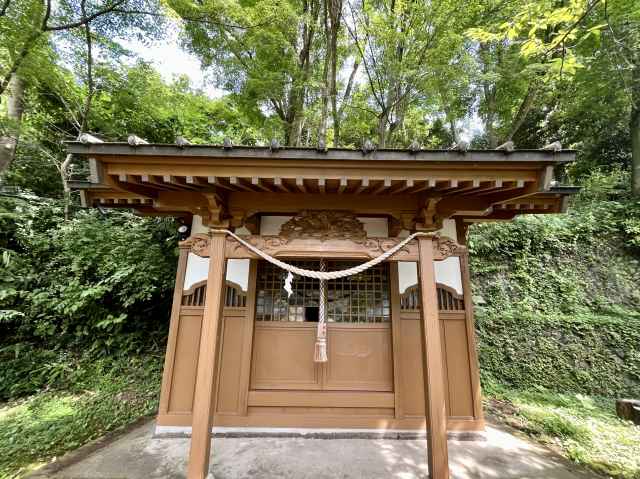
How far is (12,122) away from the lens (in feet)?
17.8

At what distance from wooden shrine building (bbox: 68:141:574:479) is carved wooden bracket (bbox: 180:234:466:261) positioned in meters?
0.01

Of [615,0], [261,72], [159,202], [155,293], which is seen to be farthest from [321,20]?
[155,293]

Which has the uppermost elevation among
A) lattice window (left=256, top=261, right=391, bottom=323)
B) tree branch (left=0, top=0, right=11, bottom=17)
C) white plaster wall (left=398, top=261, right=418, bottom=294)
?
tree branch (left=0, top=0, right=11, bottom=17)

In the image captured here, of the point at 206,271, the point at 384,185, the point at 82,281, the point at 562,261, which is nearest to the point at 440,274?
the point at 384,185

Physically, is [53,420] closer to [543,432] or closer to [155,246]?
[155,246]

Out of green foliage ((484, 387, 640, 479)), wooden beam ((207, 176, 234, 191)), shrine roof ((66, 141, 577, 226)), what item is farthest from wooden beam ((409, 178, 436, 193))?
green foliage ((484, 387, 640, 479))

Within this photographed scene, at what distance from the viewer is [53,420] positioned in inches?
142

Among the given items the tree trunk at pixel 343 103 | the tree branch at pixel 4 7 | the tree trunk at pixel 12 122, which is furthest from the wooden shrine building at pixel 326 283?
the tree trunk at pixel 343 103

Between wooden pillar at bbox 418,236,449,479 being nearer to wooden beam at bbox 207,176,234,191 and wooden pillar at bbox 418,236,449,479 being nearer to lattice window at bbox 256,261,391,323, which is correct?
lattice window at bbox 256,261,391,323

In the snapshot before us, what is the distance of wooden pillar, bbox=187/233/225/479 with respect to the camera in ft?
7.98

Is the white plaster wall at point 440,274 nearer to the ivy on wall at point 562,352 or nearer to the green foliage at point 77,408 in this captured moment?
the ivy on wall at point 562,352

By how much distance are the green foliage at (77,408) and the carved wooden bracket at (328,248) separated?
9.81 feet

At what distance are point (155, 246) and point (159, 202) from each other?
293cm

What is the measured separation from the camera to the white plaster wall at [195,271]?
381 cm
